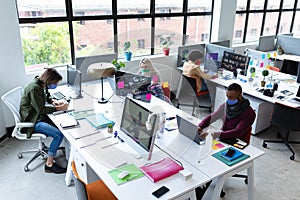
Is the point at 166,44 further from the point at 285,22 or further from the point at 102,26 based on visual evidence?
the point at 285,22

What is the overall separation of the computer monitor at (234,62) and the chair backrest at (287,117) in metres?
1.05

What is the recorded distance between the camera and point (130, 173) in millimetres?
2105

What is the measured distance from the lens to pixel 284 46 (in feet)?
21.6

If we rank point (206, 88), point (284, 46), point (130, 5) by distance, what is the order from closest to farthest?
1. point (206, 88)
2. point (130, 5)
3. point (284, 46)

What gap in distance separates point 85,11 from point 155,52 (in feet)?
5.07

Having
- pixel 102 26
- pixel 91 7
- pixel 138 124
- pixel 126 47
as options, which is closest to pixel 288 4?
pixel 126 47

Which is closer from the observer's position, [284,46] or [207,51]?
[207,51]

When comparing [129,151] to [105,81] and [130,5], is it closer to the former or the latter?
[105,81]

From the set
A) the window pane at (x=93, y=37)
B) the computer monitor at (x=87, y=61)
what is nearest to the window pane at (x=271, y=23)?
the window pane at (x=93, y=37)

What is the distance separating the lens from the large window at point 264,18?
642 centimetres

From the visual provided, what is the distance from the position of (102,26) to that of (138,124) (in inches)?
109

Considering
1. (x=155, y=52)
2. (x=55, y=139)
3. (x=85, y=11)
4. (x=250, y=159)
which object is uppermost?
(x=85, y=11)

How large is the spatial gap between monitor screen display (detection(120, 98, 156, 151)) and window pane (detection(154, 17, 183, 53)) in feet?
Result: 9.74

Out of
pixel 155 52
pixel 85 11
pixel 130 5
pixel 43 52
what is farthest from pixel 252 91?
pixel 43 52
